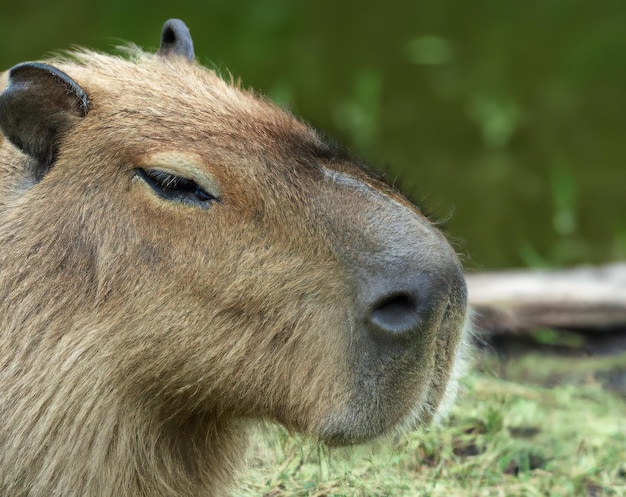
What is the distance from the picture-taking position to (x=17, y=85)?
3.81 m

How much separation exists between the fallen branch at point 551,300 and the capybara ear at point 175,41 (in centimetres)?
292

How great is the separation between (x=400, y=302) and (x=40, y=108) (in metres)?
1.37

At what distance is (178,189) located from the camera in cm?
372

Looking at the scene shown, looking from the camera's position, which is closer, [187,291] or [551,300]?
[187,291]

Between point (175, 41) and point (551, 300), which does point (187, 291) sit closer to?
point (175, 41)

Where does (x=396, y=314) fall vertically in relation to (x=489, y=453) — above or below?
above

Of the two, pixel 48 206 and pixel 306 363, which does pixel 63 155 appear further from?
pixel 306 363

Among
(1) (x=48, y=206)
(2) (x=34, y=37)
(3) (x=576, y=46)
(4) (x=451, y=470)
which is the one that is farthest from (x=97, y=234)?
(3) (x=576, y=46)

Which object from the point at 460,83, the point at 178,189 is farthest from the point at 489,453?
the point at 460,83

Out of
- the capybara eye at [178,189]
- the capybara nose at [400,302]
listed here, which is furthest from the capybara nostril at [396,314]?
the capybara eye at [178,189]

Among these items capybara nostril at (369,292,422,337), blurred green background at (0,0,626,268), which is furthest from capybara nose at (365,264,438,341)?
blurred green background at (0,0,626,268)

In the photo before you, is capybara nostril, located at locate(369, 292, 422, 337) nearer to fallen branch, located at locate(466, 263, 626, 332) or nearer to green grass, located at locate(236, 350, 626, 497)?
green grass, located at locate(236, 350, 626, 497)

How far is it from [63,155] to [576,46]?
43.3ft

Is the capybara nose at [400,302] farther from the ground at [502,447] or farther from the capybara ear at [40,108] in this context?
the capybara ear at [40,108]
